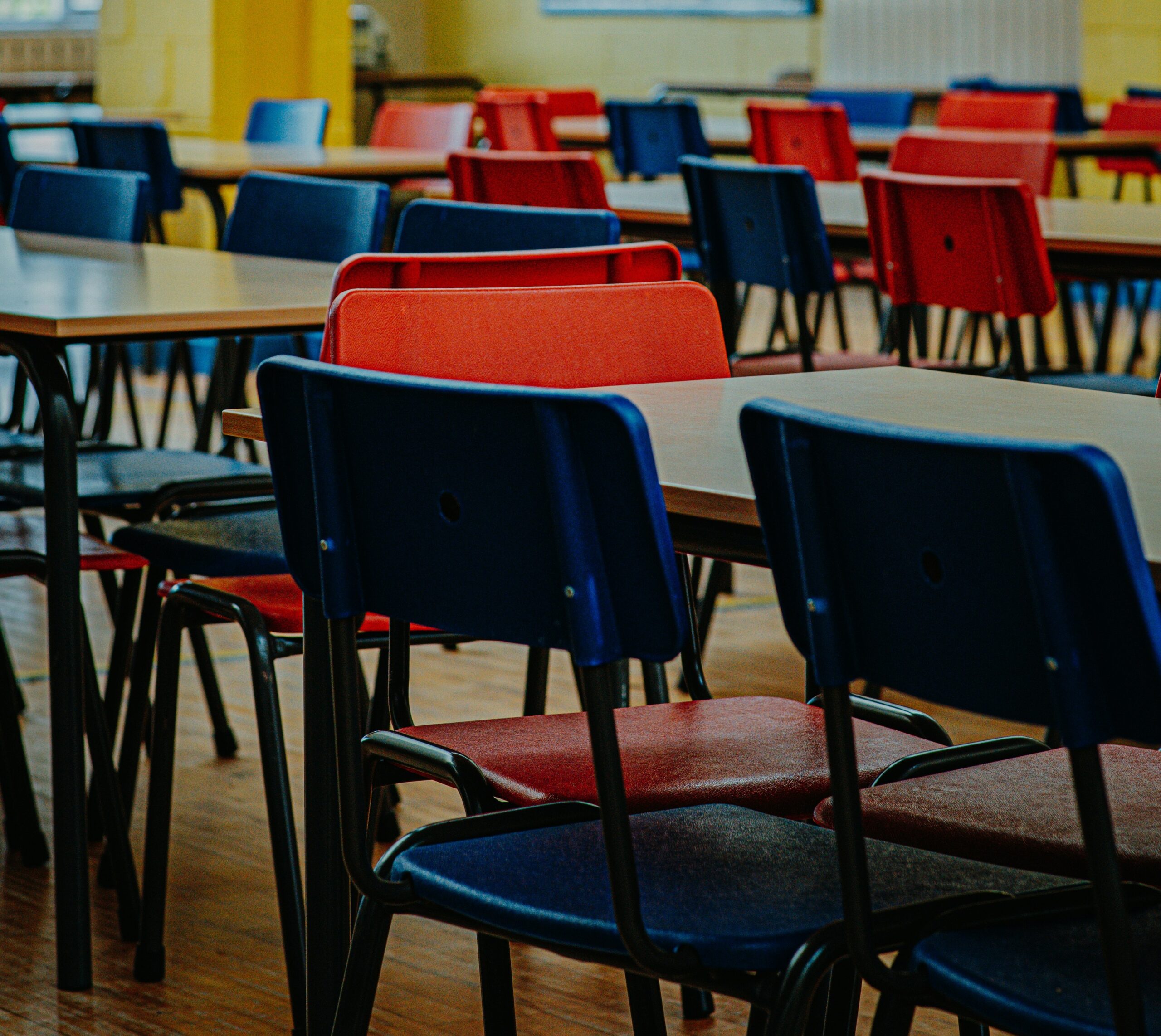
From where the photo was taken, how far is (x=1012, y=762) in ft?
5.61

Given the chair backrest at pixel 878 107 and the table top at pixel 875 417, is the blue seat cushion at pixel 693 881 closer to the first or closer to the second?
the table top at pixel 875 417

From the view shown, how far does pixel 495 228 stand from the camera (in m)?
2.76

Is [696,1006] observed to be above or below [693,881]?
below

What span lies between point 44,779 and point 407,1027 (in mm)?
1091

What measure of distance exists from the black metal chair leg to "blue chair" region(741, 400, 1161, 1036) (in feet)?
6.72

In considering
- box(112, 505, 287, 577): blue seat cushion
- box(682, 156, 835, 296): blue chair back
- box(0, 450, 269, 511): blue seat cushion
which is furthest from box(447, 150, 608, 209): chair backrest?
box(112, 505, 287, 577): blue seat cushion

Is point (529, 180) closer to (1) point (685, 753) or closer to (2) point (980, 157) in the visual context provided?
(2) point (980, 157)

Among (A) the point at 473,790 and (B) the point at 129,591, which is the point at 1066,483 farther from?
(B) the point at 129,591

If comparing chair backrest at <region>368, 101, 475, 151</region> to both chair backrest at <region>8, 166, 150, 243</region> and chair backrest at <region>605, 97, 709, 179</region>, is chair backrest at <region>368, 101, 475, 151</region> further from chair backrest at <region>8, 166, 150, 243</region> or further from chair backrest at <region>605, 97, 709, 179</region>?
chair backrest at <region>8, 166, 150, 243</region>

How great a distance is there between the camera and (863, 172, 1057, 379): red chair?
10.6ft

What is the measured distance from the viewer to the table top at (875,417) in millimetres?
1357

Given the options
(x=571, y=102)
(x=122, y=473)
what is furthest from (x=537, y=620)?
(x=571, y=102)

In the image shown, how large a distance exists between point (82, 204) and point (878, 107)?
17.4 feet

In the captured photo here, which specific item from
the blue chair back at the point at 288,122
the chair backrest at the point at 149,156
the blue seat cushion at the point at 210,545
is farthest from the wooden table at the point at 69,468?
the blue chair back at the point at 288,122
